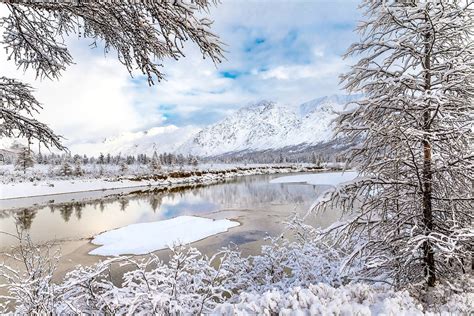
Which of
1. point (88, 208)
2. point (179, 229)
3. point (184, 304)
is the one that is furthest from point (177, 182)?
point (184, 304)

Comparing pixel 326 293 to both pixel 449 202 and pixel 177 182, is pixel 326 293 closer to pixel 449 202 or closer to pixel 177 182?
pixel 449 202

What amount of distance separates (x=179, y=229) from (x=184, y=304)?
13.7 metres

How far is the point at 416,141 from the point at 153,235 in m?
14.2

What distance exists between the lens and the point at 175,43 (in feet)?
9.64

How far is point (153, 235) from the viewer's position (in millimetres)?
16031

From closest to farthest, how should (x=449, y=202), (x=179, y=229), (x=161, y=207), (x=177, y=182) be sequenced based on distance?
1. (x=449, y=202)
2. (x=179, y=229)
3. (x=161, y=207)
4. (x=177, y=182)

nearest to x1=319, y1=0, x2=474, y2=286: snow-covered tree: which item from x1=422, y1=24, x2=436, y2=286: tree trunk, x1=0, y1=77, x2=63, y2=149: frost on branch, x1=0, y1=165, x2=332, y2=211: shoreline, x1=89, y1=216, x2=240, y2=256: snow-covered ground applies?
x1=422, y1=24, x2=436, y2=286: tree trunk

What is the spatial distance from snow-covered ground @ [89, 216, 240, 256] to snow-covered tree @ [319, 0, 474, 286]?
31.7 feet

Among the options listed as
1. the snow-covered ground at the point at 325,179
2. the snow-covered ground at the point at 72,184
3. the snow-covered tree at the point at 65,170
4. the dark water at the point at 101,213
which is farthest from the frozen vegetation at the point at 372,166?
the snow-covered tree at the point at 65,170

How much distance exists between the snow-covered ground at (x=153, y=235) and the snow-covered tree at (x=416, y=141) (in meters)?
9.67

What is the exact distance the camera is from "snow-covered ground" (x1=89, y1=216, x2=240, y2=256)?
14.0 m

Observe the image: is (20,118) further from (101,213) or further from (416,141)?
(101,213)

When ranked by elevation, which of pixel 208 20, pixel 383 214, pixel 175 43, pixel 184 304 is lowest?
pixel 184 304

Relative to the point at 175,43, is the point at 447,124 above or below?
below
